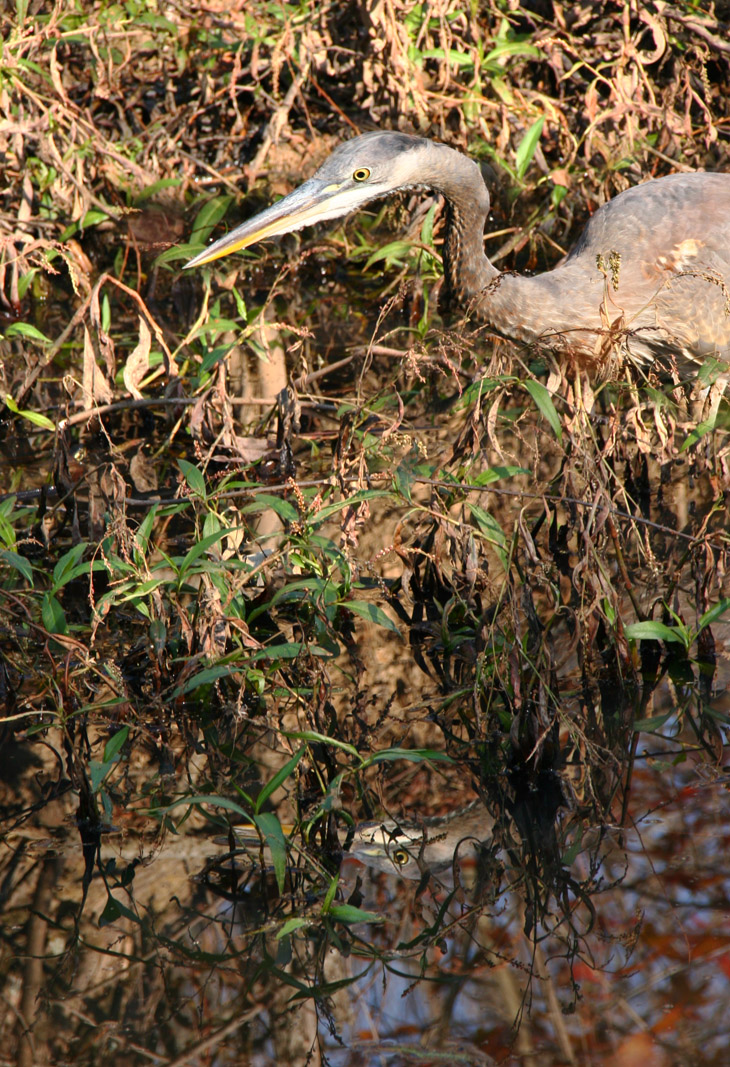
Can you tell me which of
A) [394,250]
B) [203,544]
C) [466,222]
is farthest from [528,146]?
[203,544]

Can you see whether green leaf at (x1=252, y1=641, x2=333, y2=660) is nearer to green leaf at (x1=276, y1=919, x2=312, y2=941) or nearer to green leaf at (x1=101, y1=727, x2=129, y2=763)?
green leaf at (x1=101, y1=727, x2=129, y2=763)

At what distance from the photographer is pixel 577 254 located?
4633mm

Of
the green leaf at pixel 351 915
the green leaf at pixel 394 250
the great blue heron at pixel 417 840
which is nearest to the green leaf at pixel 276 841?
the green leaf at pixel 351 915

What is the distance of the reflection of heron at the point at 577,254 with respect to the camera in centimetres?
407

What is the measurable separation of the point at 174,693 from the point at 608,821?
1.21 meters

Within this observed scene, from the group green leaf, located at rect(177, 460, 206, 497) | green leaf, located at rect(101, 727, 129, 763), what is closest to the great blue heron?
green leaf, located at rect(101, 727, 129, 763)

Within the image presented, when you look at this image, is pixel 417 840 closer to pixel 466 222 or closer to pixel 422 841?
pixel 422 841

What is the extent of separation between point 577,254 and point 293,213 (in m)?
1.23

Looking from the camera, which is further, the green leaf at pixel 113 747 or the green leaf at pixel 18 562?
the green leaf at pixel 18 562

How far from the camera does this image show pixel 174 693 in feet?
10.6

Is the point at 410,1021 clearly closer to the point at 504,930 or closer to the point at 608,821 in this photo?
the point at 504,930

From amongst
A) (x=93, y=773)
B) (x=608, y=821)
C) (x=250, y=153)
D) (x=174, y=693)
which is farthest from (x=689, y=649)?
(x=250, y=153)

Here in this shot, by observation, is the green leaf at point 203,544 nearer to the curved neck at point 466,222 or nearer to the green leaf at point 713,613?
the green leaf at point 713,613

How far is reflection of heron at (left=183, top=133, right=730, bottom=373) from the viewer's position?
4070 mm
